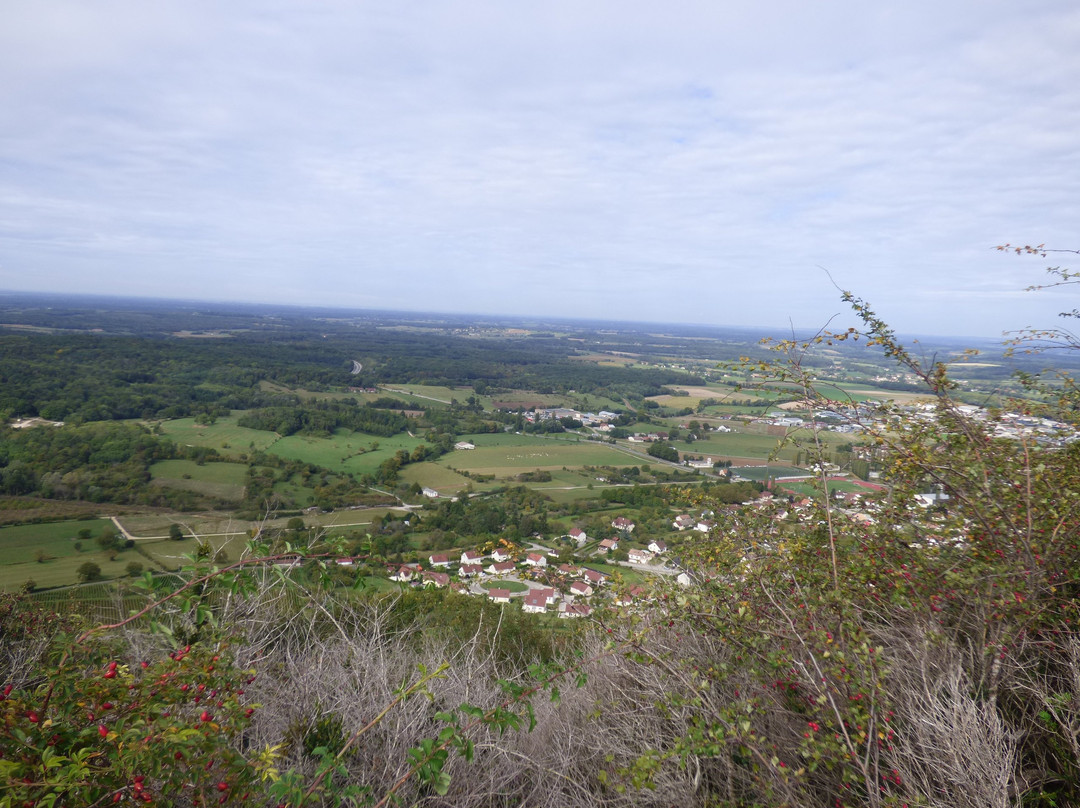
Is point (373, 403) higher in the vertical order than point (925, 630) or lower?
lower

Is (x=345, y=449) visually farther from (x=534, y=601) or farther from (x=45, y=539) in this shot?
(x=534, y=601)

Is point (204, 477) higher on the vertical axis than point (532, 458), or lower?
higher

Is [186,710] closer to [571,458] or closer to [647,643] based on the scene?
[647,643]

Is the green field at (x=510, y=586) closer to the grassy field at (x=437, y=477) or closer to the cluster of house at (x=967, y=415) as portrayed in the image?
the cluster of house at (x=967, y=415)

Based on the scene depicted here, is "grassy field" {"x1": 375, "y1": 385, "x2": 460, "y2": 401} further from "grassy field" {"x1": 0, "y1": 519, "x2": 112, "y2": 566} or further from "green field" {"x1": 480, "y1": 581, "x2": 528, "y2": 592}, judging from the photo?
"green field" {"x1": 480, "y1": 581, "x2": 528, "y2": 592}

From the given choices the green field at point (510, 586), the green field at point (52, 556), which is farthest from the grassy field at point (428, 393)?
the green field at point (510, 586)

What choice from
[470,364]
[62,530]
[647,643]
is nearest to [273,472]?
[62,530]

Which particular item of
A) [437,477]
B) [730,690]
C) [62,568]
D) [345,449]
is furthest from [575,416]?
[730,690]

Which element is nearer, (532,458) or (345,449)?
(345,449)
